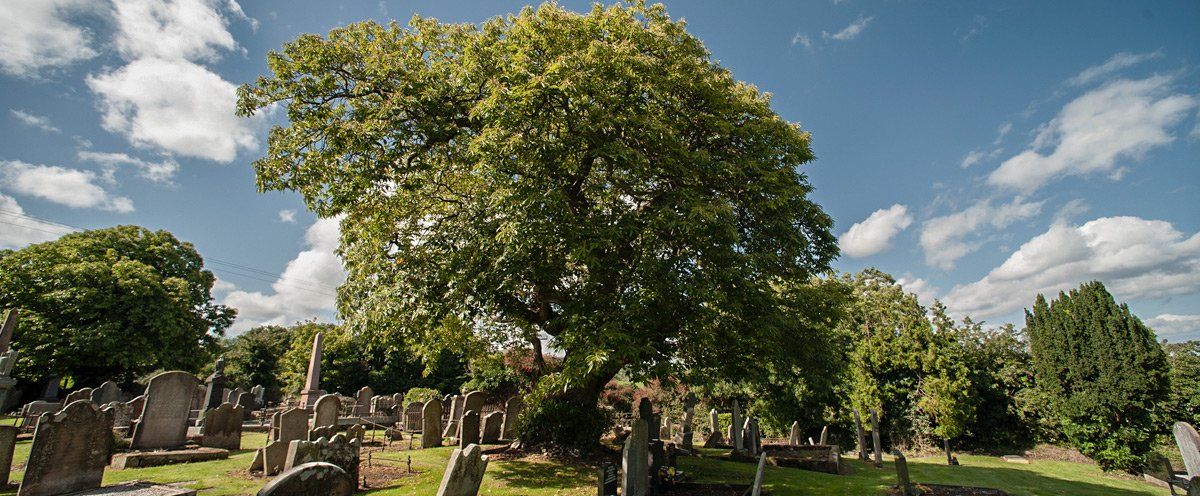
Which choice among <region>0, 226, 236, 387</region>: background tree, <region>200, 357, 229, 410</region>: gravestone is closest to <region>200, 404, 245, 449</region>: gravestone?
<region>200, 357, 229, 410</region>: gravestone

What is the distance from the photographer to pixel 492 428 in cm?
1698

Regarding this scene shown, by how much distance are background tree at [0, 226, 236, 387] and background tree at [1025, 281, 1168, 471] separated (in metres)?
44.8

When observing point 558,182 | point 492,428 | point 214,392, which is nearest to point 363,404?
point 214,392

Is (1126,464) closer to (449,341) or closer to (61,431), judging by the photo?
(449,341)

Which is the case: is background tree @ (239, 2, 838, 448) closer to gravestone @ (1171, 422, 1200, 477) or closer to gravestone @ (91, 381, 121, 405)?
gravestone @ (1171, 422, 1200, 477)

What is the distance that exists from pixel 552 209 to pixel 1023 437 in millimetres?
27375

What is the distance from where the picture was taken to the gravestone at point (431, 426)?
51.8 ft

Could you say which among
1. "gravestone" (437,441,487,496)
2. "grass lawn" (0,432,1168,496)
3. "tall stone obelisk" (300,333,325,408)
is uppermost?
"tall stone obelisk" (300,333,325,408)

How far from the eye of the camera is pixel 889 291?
2578 centimetres

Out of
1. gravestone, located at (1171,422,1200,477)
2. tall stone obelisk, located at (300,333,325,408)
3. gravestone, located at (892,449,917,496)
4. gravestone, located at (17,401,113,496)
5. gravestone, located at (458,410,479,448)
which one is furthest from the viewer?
tall stone obelisk, located at (300,333,325,408)

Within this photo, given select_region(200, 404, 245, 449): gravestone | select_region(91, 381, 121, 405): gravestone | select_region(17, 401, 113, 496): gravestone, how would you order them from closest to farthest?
1. select_region(17, 401, 113, 496): gravestone
2. select_region(200, 404, 245, 449): gravestone
3. select_region(91, 381, 121, 405): gravestone

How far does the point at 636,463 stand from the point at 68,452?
Result: 9.49 m

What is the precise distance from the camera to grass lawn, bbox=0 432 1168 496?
31.7 feet

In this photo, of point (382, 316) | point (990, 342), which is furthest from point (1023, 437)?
point (382, 316)
